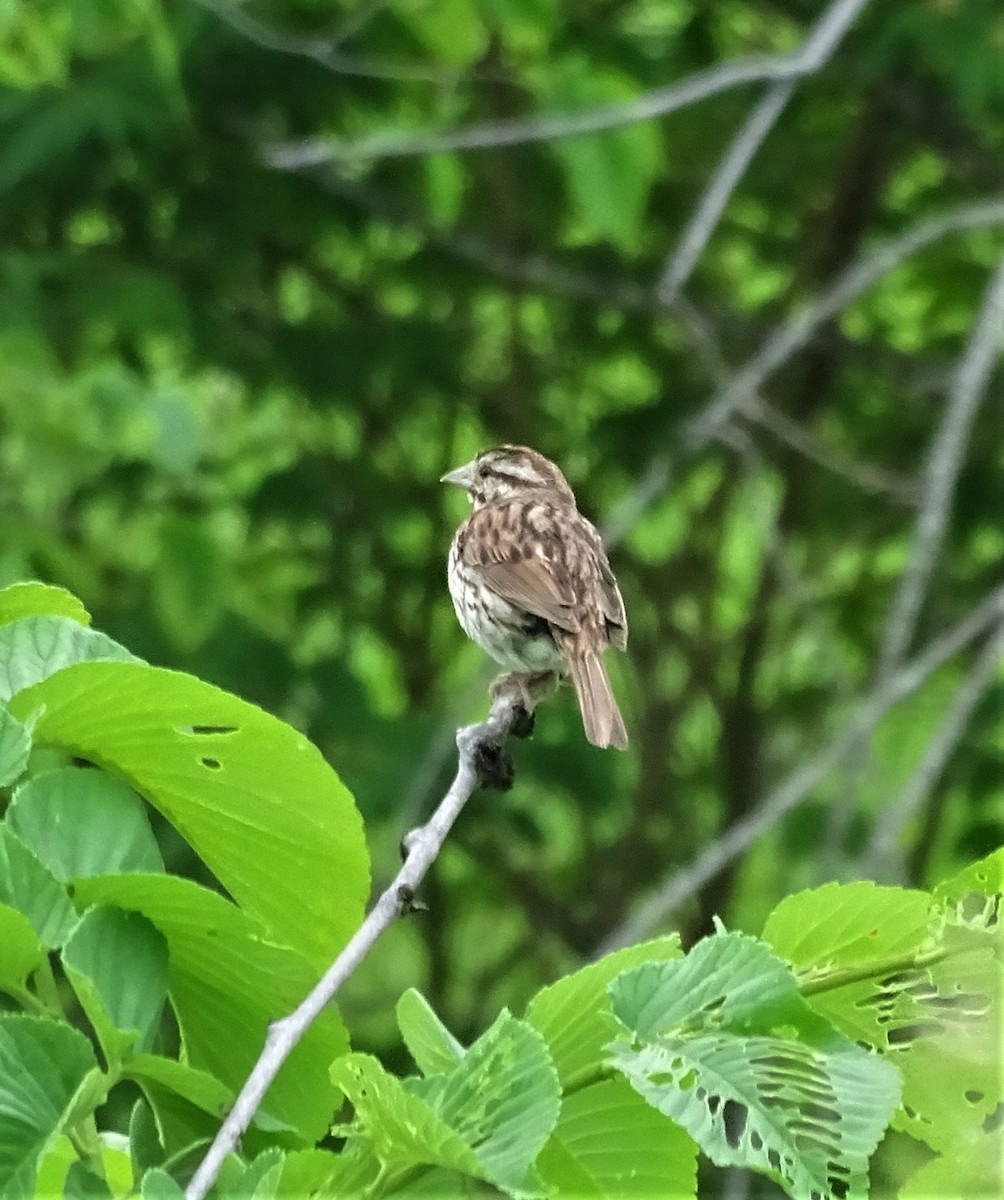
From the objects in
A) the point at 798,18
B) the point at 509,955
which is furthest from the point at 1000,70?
the point at 509,955

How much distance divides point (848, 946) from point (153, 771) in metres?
0.54

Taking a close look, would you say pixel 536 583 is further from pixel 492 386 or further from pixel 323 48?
pixel 492 386

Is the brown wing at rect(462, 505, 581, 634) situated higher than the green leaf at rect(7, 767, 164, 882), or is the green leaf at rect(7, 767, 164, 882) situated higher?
the brown wing at rect(462, 505, 581, 634)

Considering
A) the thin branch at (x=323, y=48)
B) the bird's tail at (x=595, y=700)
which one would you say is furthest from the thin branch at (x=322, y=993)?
the thin branch at (x=323, y=48)

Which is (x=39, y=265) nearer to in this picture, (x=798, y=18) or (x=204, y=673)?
(x=204, y=673)

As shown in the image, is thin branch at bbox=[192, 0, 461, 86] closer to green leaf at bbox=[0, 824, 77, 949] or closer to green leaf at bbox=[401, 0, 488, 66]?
green leaf at bbox=[401, 0, 488, 66]

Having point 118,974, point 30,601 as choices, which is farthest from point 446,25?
point 118,974

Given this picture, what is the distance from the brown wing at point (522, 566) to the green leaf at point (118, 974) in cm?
220

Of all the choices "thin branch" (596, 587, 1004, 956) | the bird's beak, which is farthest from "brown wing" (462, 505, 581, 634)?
"thin branch" (596, 587, 1004, 956)

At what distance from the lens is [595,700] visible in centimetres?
318

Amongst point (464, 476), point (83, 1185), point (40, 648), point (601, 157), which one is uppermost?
point (601, 157)

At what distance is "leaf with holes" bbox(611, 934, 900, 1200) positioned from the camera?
1.23 meters

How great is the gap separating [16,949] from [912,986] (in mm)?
650

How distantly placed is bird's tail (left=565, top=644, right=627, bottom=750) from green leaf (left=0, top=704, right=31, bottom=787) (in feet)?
5.25
